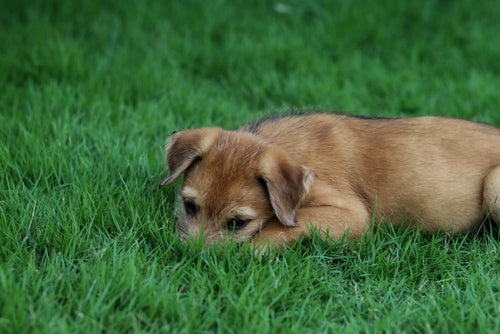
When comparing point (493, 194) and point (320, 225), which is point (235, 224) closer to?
point (320, 225)

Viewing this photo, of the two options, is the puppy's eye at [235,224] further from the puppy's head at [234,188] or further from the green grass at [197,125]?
the green grass at [197,125]

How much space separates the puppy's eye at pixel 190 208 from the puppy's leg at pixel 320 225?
0.44m

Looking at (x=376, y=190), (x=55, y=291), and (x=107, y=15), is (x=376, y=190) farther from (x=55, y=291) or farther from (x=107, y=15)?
(x=107, y=15)

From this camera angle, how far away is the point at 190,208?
16.2ft

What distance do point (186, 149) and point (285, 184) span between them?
72 centimetres

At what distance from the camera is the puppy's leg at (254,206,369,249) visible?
490 cm

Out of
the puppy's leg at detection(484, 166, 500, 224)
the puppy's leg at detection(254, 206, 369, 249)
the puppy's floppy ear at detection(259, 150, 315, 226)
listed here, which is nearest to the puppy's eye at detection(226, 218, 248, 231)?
the puppy's leg at detection(254, 206, 369, 249)

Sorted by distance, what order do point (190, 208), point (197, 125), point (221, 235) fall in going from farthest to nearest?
point (197, 125), point (190, 208), point (221, 235)

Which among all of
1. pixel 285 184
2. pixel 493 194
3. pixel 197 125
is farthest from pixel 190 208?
pixel 197 125

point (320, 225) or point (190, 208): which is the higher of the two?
point (190, 208)

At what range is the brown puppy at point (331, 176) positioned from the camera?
15.8ft

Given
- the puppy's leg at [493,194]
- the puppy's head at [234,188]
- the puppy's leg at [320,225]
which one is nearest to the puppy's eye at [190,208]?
the puppy's head at [234,188]

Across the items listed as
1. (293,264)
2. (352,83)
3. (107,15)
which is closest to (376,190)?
(293,264)

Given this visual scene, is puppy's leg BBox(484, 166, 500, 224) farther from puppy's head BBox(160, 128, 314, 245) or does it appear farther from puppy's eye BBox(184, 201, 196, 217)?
puppy's eye BBox(184, 201, 196, 217)
